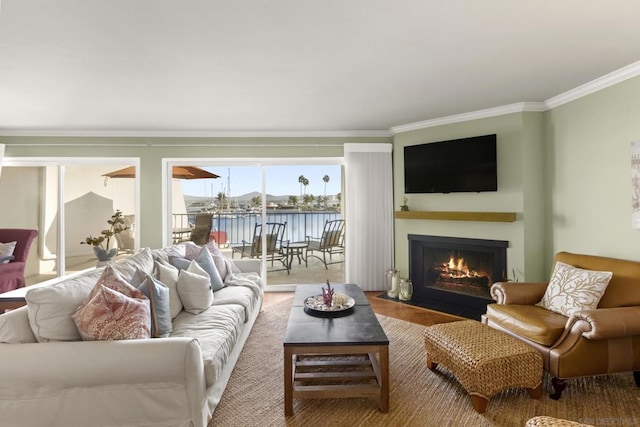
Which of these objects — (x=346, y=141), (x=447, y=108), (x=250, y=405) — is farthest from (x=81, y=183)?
(x=447, y=108)

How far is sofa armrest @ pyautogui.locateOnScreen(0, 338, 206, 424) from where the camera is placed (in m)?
1.61

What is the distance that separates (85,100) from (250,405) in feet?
11.1

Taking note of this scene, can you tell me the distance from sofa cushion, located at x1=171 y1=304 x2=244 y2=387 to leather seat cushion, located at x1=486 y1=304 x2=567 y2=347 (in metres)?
2.10

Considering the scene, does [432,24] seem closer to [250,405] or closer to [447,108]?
[447,108]

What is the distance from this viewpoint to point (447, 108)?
3.80 metres

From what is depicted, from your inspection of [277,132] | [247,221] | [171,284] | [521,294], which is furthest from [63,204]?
[521,294]

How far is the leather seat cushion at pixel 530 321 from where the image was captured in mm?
2260

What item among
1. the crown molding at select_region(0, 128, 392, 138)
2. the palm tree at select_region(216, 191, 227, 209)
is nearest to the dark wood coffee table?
the palm tree at select_region(216, 191, 227, 209)

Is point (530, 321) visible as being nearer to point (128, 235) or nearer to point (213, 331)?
point (213, 331)

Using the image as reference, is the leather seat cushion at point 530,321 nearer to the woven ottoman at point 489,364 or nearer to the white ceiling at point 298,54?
the woven ottoman at point 489,364

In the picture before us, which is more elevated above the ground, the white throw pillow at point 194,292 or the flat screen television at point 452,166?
the flat screen television at point 452,166

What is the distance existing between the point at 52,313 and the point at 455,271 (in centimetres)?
409

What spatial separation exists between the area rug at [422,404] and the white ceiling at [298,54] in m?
2.43

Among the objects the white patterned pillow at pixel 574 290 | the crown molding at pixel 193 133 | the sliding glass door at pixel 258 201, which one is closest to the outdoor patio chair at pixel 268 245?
the sliding glass door at pixel 258 201
